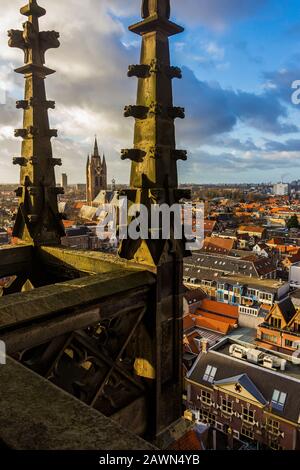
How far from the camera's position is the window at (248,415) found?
29572 millimetres

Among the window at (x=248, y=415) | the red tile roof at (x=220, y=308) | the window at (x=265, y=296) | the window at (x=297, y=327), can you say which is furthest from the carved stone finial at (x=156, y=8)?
the window at (x=265, y=296)

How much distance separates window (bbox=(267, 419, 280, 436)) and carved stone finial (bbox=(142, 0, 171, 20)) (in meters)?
29.6

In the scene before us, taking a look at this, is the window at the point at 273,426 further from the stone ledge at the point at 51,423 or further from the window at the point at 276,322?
the stone ledge at the point at 51,423

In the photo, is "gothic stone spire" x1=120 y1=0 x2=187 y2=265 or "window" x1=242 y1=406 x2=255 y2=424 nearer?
"gothic stone spire" x1=120 y1=0 x2=187 y2=265

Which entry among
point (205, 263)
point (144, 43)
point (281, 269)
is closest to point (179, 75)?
point (144, 43)

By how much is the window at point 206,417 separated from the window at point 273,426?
5.21 m

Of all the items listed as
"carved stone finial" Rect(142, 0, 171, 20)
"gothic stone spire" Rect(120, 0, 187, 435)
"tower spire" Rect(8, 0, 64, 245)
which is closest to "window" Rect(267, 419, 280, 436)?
"gothic stone spire" Rect(120, 0, 187, 435)

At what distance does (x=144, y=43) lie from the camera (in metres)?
5.22

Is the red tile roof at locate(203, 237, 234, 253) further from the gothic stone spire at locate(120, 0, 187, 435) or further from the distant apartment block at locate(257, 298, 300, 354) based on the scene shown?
the gothic stone spire at locate(120, 0, 187, 435)

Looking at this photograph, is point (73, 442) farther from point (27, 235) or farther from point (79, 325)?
point (27, 235)

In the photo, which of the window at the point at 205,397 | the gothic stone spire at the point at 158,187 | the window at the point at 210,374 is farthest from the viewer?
the window at the point at 210,374

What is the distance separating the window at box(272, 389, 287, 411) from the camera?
2792cm

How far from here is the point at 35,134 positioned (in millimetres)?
6582

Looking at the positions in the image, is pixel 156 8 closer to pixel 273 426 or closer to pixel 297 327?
pixel 273 426
